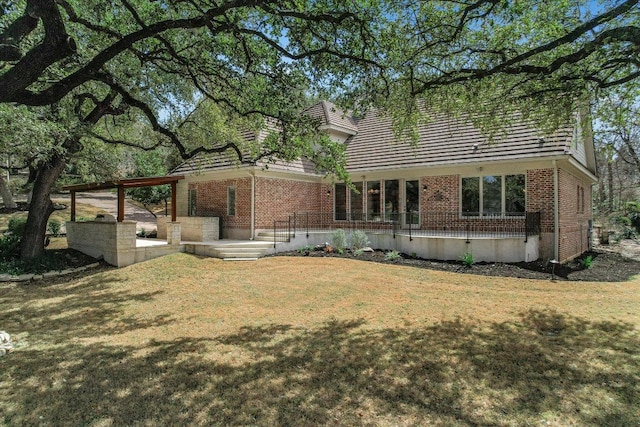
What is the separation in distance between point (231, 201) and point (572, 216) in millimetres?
14727

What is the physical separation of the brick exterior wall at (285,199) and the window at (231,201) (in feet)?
5.21

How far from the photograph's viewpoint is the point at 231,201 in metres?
17.2

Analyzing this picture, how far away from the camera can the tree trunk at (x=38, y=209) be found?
41.2 ft

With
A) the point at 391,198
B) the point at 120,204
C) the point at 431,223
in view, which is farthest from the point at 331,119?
the point at 120,204

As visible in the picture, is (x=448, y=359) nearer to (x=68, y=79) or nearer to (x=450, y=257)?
(x=68, y=79)

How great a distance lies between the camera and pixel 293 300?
8.30 metres

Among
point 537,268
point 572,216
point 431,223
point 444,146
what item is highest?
point 444,146

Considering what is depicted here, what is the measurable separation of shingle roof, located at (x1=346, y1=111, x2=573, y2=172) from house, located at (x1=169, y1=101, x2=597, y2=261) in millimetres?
49

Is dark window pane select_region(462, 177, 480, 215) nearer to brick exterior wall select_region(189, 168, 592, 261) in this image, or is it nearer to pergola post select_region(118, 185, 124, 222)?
brick exterior wall select_region(189, 168, 592, 261)

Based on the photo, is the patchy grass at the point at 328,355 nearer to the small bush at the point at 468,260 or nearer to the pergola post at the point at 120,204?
the small bush at the point at 468,260

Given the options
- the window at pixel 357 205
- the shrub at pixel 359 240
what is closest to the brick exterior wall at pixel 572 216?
the shrub at pixel 359 240

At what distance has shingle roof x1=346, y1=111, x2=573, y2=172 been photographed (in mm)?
13039

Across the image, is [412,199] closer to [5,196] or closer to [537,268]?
[537,268]

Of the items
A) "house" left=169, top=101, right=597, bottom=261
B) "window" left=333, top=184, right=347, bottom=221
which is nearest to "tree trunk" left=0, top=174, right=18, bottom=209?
"house" left=169, top=101, right=597, bottom=261
